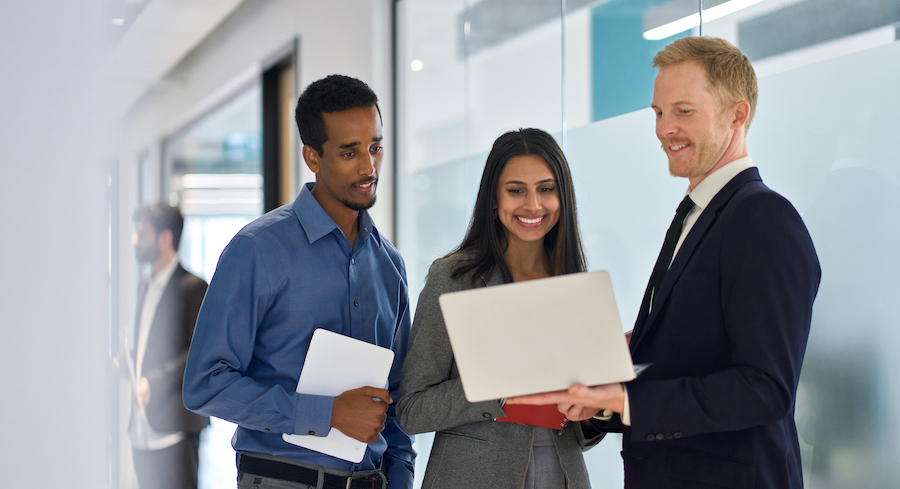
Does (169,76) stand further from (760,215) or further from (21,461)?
(760,215)

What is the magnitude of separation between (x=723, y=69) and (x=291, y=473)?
139 centimetres

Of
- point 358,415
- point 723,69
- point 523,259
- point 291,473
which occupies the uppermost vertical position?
point 723,69

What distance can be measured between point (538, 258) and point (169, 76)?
5153 mm

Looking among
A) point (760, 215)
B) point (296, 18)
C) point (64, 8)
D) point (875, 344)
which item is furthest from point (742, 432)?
point (296, 18)

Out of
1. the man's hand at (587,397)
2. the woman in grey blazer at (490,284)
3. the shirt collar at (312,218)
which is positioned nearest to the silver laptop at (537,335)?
the man's hand at (587,397)

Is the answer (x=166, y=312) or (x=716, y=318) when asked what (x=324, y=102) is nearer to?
(x=716, y=318)

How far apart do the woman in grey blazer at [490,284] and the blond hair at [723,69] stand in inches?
16.5

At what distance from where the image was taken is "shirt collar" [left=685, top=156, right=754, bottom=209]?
4.83 ft

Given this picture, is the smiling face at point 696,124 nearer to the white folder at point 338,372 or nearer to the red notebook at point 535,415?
the red notebook at point 535,415

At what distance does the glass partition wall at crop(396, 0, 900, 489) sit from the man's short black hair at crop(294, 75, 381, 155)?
103 centimetres

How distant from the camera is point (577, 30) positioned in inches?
109

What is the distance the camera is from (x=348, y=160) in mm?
1894

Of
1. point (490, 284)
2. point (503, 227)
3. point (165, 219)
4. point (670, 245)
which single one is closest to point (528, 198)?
point (503, 227)

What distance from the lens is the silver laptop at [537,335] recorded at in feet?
4.02
